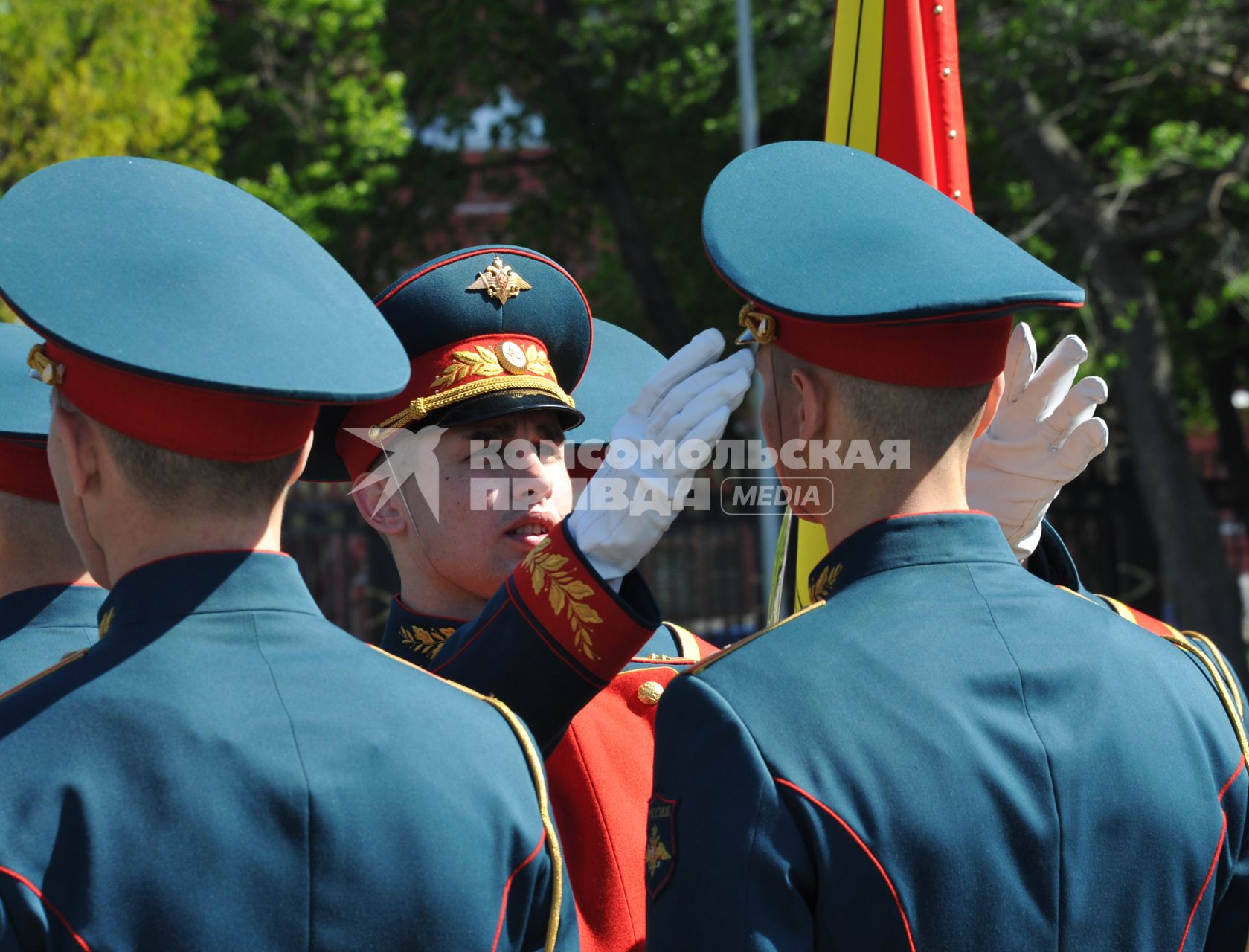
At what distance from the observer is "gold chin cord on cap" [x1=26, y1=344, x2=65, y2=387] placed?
1833 mm

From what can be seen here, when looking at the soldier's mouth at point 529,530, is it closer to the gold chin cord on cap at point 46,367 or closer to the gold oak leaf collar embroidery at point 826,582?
the gold oak leaf collar embroidery at point 826,582

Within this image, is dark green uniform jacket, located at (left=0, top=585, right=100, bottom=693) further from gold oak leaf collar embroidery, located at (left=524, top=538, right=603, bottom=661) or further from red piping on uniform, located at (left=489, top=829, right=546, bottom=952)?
red piping on uniform, located at (left=489, top=829, right=546, bottom=952)

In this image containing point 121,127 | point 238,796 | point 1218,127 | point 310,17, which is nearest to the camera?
point 238,796

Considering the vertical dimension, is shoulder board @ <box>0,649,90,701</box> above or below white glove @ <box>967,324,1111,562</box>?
below

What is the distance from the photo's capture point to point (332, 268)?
6.38 ft

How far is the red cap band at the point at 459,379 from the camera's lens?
9.49 feet

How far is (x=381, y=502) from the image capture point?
10.0 ft

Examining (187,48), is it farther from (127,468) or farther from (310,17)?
(127,468)

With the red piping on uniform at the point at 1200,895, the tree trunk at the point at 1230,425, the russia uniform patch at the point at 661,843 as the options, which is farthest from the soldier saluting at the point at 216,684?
the tree trunk at the point at 1230,425

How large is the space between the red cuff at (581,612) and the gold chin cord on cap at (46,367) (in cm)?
73

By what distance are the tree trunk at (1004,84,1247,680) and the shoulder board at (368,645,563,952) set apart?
33.9 feet

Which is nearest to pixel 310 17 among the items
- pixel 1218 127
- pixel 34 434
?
pixel 1218 127

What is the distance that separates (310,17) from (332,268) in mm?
13757

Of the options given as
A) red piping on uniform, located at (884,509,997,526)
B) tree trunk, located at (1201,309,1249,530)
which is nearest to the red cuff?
red piping on uniform, located at (884,509,997,526)
